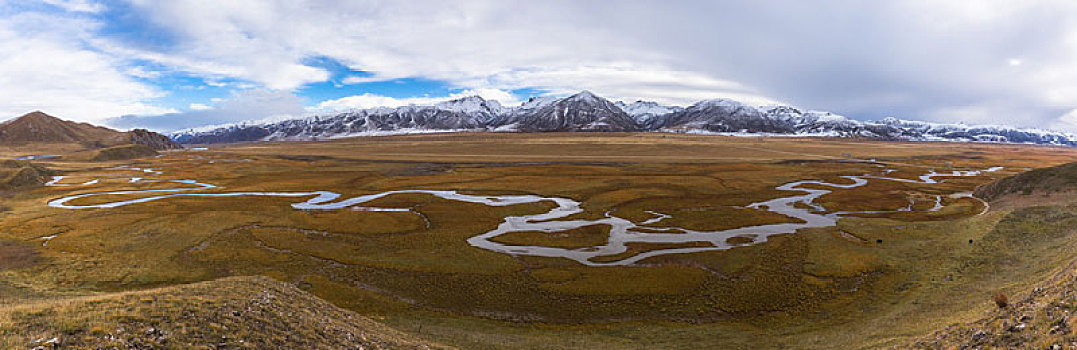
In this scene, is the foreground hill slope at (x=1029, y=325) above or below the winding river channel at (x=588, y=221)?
above

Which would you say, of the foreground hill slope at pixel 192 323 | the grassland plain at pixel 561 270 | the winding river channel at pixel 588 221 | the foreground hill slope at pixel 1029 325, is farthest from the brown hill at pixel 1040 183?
the foreground hill slope at pixel 192 323

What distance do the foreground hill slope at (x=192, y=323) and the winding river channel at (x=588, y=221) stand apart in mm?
23403

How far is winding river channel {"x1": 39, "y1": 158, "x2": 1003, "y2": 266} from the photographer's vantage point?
4451 cm

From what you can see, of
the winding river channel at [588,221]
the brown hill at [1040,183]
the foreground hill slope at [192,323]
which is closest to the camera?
the foreground hill slope at [192,323]

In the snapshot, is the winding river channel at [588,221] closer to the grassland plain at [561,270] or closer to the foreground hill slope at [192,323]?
the grassland plain at [561,270]

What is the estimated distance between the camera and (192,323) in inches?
628

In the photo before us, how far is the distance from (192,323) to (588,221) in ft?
148

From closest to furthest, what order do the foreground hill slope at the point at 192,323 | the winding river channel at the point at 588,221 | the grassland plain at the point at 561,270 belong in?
1. the foreground hill slope at the point at 192,323
2. the grassland plain at the point at 561,270
3. the winding river channel at the point at 588,221

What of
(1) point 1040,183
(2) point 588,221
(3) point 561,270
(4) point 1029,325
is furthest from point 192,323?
(1) point 1040,183

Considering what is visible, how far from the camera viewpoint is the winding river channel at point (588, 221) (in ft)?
146

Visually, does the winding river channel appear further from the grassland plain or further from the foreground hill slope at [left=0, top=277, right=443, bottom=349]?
the foreground hill slope at [left=0, top=277, right=443, bottom=349]

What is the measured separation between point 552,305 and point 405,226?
28.2 m

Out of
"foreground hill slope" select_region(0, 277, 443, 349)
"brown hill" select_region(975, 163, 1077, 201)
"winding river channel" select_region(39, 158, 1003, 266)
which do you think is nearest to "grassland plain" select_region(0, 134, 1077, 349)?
"winding river channel" select_region(39, 158, 1003, 266)

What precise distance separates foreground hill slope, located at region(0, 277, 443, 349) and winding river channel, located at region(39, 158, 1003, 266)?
2340 cm
